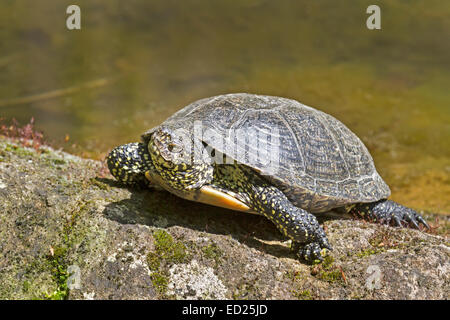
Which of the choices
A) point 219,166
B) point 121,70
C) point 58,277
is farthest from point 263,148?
point 121,70

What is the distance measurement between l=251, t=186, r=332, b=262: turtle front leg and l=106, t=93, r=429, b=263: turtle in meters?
0.01

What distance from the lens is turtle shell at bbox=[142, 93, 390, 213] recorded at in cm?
458

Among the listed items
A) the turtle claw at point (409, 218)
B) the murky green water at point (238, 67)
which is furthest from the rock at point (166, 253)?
the murky green water at point (238, 67)

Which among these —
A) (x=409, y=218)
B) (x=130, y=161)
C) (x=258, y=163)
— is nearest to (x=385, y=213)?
(x=409, y=218)

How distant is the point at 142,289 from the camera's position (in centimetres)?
379

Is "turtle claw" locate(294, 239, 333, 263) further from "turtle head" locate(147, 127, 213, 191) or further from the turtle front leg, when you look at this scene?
"turtle head" locate(147, 127, 213, 191)

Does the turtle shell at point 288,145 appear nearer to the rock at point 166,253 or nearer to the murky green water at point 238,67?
the rock at point 166,253

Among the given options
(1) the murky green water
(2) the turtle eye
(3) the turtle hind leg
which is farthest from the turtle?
(1) the murky green water

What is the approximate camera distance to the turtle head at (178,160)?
4227 mm

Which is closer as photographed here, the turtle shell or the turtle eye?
the turtle eye

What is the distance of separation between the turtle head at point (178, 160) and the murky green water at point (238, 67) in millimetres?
3383

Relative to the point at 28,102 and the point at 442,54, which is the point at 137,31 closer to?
the point at 28,102

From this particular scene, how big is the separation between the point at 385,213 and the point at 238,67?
11.3 meters

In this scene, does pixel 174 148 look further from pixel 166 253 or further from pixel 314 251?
pixel 314 251
